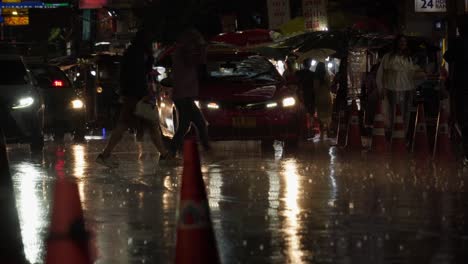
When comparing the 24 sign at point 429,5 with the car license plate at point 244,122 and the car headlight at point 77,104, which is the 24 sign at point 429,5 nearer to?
the car headlight at point 77,104

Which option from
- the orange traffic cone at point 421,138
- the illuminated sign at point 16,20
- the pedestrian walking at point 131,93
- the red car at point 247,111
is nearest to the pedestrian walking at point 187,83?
the pedestrian walking at point 131,93

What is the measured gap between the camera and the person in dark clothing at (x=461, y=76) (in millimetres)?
13562

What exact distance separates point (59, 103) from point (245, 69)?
20.2 feet

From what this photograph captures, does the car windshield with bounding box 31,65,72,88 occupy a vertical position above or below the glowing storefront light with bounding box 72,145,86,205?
above

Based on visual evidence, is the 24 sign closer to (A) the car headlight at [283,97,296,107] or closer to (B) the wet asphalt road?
(A) the car headlight at [283,97,296,107]

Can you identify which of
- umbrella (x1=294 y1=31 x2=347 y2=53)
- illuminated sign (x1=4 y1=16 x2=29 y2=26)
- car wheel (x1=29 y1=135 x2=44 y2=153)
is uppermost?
illuminated sign (x1=4 y1=16 x2=29 y2=26)

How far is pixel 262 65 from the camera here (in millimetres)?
18625

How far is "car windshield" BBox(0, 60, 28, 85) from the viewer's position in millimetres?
18891

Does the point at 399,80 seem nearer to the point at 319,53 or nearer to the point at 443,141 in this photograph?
the point at 443,141

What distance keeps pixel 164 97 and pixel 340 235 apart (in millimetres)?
10061

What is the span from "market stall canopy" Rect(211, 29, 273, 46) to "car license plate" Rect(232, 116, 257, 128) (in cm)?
1043

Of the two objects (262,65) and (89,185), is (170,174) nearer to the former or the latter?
(89,185)

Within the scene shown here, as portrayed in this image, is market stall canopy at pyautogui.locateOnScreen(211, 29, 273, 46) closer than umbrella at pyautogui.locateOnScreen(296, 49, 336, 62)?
No

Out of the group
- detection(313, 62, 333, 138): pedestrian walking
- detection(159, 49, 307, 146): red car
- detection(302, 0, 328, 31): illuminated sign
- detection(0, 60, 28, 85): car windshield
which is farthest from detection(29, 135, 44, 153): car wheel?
detection(302, 0, 328, 31): illuminated sign
